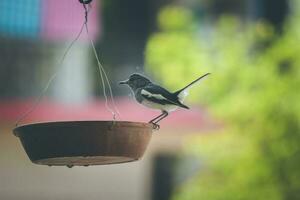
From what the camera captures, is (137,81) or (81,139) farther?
(137,81)

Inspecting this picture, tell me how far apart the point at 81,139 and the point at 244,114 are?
154 inches

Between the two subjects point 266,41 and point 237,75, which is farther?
point 266,41

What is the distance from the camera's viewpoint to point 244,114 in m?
6.99

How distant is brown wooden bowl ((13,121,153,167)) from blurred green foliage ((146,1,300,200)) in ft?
12.1

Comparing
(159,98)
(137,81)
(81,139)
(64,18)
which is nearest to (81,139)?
(81,139)

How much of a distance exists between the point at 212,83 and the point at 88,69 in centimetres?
395

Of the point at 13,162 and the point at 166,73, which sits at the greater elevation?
the point at 166,73

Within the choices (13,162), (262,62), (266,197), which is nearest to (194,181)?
(266,197)

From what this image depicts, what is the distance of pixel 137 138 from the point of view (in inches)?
130

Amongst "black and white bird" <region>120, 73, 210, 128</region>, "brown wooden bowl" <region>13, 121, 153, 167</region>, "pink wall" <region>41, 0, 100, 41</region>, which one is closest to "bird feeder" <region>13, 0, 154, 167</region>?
"brown wooden bowl" <region>13, 121, 153, 167</region>

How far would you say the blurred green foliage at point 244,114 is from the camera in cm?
693

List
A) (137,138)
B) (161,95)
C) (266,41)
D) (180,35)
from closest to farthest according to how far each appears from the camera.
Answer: (137,138) < (161,95) < (180,35) < (266,41)

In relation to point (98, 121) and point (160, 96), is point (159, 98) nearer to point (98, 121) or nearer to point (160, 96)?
point (160, 96)

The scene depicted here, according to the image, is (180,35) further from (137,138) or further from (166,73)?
(137,138)
